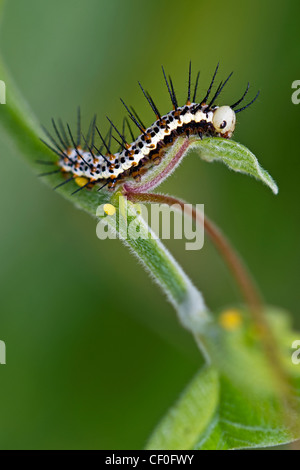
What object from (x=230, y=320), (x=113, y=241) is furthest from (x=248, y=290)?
(x=113, y=241)

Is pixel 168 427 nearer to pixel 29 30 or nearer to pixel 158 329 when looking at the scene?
pixel 158 329

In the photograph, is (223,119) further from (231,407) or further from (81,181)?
(231,407)

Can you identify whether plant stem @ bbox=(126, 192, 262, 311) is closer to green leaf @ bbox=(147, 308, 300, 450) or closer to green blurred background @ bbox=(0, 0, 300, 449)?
green leaf @ bbox=(147, 308, 300, 450)

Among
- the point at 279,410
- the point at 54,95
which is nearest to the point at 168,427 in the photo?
the point at 279,410

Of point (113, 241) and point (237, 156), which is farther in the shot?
point (113, 241)

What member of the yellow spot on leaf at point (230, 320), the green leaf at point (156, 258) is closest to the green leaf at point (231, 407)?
the yellow spot on leaf at point (230, 320)

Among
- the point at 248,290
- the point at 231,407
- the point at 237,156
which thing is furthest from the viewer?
the point at 248,290
